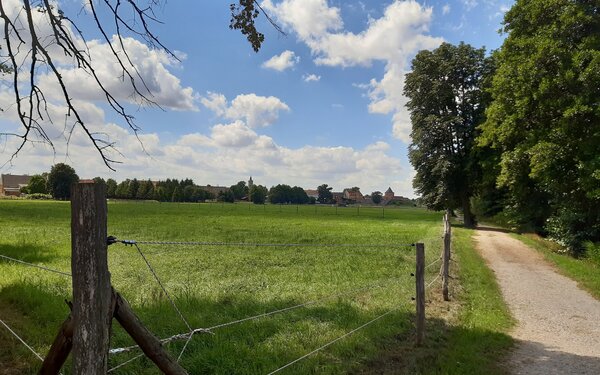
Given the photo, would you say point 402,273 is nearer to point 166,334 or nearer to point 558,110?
point 166,334

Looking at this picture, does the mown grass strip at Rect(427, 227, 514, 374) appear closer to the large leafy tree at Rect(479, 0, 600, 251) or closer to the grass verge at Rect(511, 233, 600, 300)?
the grass verge at Rect(511, 233, 600, 300)

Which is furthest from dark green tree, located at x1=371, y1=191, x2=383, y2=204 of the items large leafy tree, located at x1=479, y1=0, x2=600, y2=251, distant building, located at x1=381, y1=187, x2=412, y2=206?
large leafy tree, located at x1=479, y1=0, x2=600, y2=251

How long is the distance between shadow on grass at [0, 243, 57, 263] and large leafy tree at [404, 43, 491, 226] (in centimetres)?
2926

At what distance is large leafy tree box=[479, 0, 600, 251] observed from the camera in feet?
54.4

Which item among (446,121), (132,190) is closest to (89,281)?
(446,121)

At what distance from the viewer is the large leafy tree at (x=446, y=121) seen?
35.4 metres

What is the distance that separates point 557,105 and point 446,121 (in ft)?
57.7

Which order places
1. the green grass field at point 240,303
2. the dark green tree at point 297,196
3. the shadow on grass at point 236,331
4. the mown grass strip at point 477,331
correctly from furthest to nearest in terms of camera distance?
1. the dark green tree at point 297,196
2. the mown grass strip at point 477,331
3. the green grass field at point 240,303
4. the shadow on grass at point 236,331

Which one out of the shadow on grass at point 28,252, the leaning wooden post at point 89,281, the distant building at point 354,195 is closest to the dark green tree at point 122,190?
the distant building at point 354,195

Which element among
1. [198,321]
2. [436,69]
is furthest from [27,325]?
[436,69]

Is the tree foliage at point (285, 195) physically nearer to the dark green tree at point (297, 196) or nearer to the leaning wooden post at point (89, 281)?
the dark green tree at point (297, 196)

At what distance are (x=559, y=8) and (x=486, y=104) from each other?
1565cm

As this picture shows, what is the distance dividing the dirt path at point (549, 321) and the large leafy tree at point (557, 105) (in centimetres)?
480

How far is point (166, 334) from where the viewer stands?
662cm
